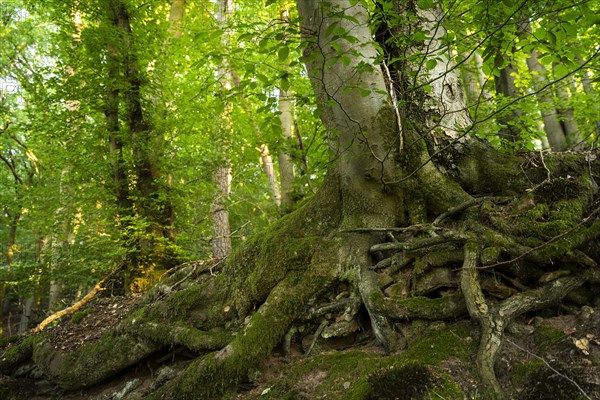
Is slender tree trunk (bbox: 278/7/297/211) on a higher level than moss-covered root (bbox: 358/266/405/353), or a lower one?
higher

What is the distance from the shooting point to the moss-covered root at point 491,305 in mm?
2281

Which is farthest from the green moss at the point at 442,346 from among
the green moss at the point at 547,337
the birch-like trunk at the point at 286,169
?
the birch-like trunk at the point at 286,169

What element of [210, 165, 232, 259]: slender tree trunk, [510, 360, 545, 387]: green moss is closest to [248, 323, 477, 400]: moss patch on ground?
[510, 360, 545, 387]: green moss

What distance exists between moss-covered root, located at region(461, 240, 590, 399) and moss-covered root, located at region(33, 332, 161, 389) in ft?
11.2

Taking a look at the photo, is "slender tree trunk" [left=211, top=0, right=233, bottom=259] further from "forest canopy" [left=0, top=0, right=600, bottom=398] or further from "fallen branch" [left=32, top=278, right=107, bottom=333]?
"fallen branch" [left=32, top=278, right=107, bottom=333]

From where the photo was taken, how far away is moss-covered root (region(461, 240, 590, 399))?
7.48ft

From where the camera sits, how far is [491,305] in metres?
2.52

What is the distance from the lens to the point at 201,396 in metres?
2.96

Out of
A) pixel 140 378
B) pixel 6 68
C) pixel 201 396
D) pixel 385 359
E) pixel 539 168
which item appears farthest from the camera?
pixel 6 68

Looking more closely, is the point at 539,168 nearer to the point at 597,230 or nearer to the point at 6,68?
the point at 597,230

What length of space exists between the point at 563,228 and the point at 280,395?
103 inches

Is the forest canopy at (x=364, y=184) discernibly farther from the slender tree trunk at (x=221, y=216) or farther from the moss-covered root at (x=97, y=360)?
the slender tree trunk at (x=221, y=216)

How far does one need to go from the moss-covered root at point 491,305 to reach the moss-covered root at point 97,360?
11.2 ft

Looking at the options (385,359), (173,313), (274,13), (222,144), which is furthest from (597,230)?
(274,13)
